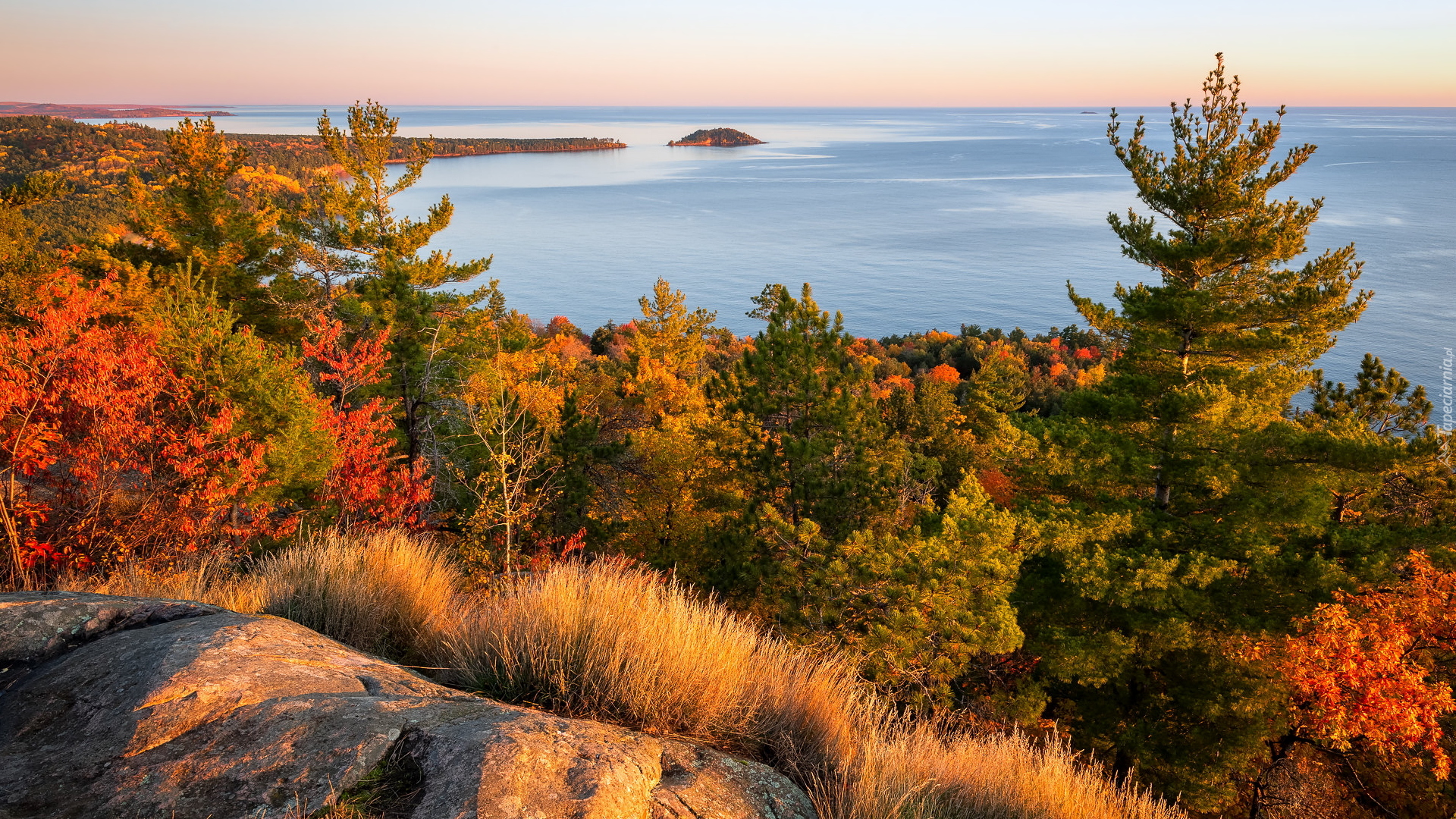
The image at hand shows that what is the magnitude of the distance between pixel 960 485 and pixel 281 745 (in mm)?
14382

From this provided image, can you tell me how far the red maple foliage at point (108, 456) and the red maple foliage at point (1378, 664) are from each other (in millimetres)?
17251

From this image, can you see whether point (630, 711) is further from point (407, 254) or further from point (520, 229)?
point (520, 229)

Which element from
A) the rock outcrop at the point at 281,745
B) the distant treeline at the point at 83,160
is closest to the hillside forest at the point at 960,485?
the rock outcrop at the point at 281,745

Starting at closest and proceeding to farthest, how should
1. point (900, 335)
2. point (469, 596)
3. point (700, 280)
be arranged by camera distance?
point (469, 596) < point (900, 335) < point (700, 280)

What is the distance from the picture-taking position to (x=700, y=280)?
8331cm

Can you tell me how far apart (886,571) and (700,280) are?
238ft

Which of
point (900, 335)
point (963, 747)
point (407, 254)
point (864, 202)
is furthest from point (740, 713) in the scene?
point (864, 202)

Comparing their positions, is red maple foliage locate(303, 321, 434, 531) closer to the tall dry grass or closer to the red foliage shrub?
the tall dry grass

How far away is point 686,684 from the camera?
180 inches

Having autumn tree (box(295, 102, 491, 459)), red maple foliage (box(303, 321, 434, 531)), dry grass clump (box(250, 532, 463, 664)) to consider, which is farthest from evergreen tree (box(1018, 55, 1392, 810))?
autumn tree (box(295, 102, 491, 459))

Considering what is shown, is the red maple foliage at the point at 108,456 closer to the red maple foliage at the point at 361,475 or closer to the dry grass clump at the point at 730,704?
the red maple foliage at the point at 361,475

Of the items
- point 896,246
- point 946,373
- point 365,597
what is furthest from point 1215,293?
point 896,246

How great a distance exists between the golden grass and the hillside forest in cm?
267

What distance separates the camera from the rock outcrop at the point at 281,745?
2982mm
